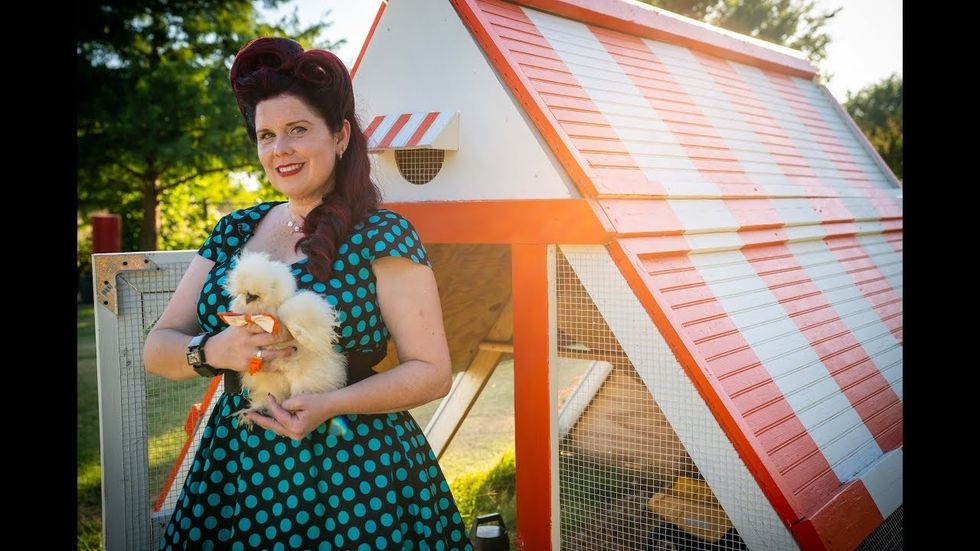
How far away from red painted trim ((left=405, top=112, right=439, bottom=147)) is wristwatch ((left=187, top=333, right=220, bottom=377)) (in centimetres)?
132

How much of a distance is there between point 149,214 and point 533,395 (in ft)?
45.2

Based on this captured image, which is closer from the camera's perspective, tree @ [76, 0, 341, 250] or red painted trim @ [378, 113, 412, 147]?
red painted trim @ [378, 113, 412, 147]

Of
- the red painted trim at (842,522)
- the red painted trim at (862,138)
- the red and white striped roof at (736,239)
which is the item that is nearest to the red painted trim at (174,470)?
the red and white striped roof at (736,239)

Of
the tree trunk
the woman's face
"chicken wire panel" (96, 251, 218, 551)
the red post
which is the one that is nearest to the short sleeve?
the woman's face

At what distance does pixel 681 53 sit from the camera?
4199 mm

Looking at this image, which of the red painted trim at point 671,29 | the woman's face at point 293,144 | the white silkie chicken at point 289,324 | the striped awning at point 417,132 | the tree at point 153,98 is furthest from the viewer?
the tree at point 153,98

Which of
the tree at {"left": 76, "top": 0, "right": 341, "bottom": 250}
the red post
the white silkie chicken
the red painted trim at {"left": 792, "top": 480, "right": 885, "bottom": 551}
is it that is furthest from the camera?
the tree at {"left": 76, "top": 0, "right": 341, "bottom": 250}

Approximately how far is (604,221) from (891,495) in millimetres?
1565

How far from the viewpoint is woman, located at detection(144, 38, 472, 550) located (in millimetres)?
1934

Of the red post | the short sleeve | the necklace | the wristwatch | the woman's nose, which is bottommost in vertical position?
the wristwatch

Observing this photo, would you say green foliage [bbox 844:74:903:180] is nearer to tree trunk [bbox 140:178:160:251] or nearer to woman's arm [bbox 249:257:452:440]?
tree trunk [bbox 140:178:160:251]

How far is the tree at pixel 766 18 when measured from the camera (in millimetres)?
19250

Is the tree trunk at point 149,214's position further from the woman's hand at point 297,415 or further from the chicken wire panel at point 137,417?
the woman's hand at point 297,415

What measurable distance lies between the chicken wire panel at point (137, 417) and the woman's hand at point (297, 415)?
1.33 m
